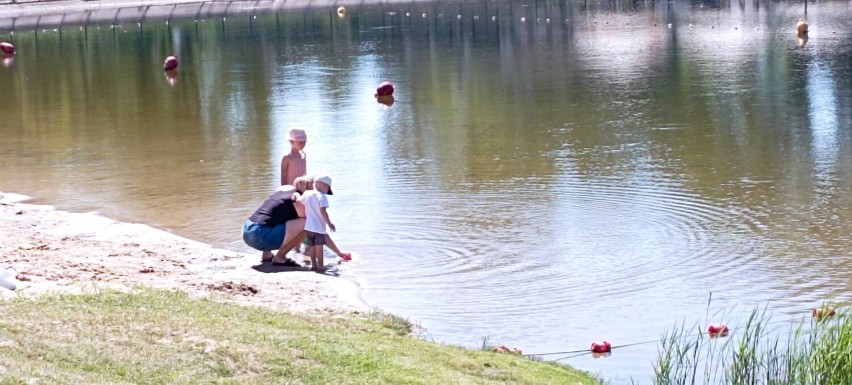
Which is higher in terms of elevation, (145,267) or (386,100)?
(386,100)

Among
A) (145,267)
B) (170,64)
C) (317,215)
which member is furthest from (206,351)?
(170,64)

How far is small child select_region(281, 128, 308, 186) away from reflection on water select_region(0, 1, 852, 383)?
116cm

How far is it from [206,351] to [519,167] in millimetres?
12436

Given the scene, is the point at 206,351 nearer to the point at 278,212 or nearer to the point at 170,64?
the point at 278,212

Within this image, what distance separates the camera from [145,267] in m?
12.8

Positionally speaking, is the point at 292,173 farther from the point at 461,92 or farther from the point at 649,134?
the point at 461,92

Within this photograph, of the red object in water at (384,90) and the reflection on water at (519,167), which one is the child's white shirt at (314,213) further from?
the red object in water at (384,90)

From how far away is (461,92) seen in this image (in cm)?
3148

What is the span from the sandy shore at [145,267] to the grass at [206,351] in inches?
42.8

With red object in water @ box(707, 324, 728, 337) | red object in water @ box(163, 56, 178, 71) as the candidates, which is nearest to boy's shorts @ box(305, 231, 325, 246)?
red object in water @ box(707, 324, 728, 337)

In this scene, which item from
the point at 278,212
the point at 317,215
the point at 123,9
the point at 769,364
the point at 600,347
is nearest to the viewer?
the point at 769,364

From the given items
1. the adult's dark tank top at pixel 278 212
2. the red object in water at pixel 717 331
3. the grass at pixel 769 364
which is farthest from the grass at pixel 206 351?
the adult's dark tank top at pixel 278 212

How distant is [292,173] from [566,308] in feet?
12.1

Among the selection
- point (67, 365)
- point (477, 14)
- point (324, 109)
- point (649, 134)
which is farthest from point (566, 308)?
point (477, 14)
